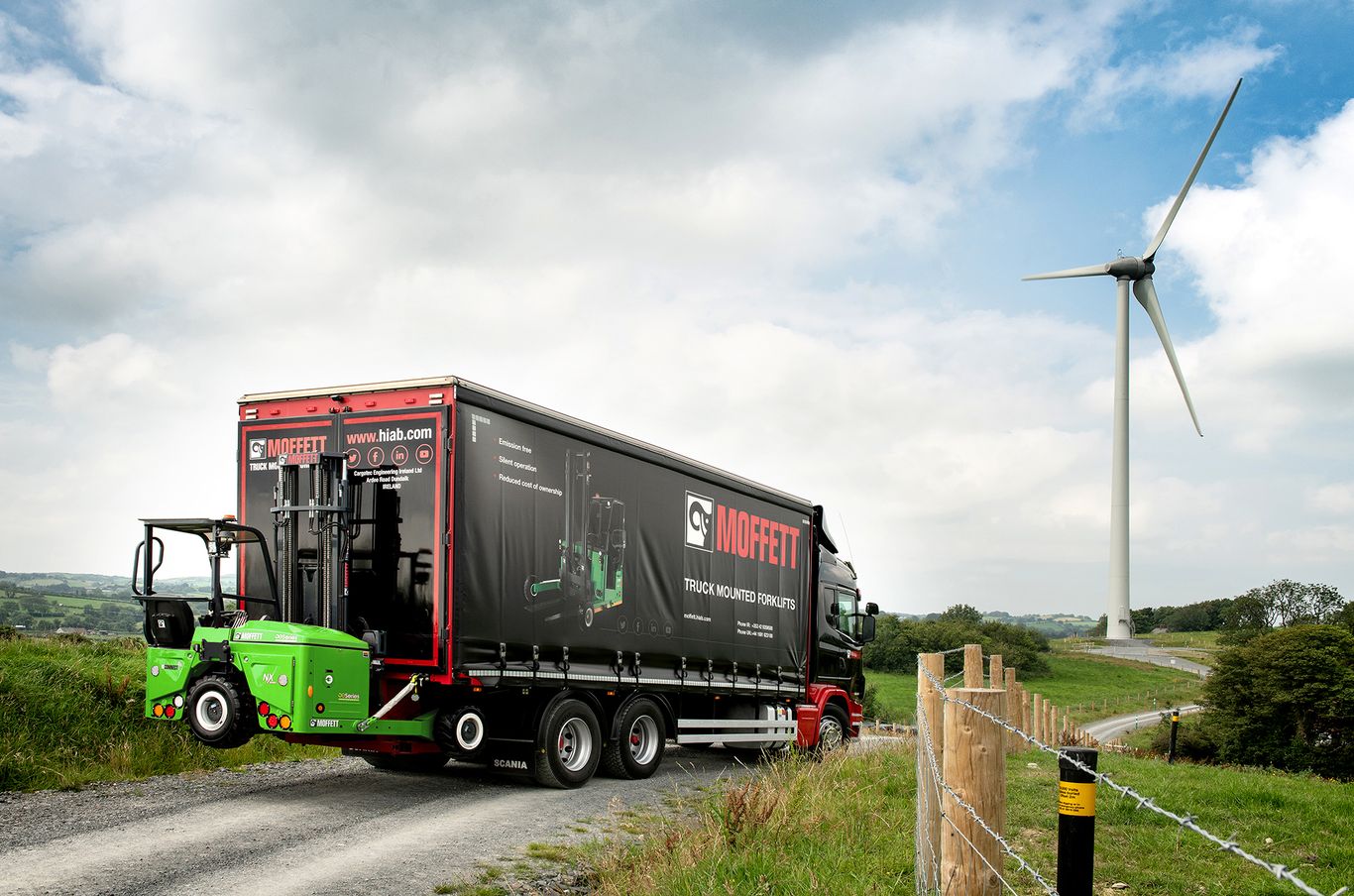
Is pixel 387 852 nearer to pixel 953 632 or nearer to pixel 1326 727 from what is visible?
pixel 1326 727

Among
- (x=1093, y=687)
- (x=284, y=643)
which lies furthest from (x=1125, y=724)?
(x=284, y=643)

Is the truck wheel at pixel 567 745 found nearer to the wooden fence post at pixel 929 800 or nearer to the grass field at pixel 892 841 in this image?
the grass field at pixel 892 841

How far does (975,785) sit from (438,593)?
23.1 feet

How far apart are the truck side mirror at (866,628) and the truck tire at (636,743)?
18.1 ft

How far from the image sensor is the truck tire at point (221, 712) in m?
9.50

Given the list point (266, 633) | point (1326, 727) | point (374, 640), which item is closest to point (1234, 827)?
point (374, 640)

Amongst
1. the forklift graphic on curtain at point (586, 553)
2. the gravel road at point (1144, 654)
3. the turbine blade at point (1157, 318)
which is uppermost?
the turbine blade at point (1157, 318)

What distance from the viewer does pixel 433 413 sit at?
416 inches

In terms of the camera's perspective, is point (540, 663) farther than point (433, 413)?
Yes

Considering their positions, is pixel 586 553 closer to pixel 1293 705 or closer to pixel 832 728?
pixel 832 728

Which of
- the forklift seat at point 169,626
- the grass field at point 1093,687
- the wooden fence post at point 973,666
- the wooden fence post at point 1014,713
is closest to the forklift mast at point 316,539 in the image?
the forklift seat at point 169,626

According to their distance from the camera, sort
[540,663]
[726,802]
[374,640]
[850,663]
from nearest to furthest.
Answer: [726,802]
[374,640]
[540,663]
[850,663]

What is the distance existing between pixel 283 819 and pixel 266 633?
1.53 metres

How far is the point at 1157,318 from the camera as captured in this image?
55.0 meters
